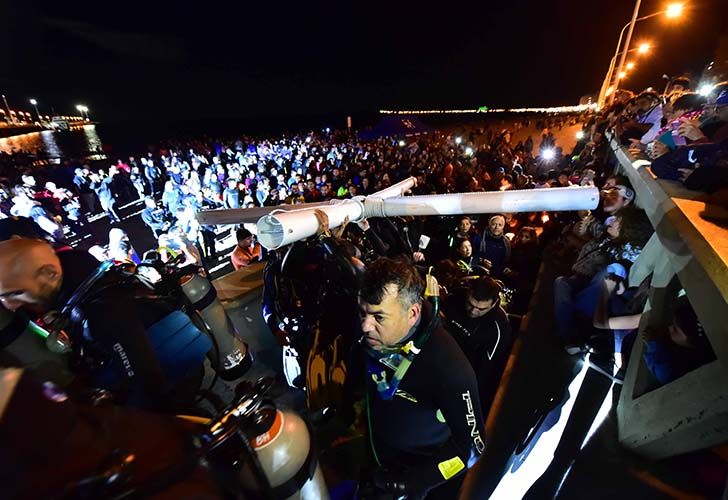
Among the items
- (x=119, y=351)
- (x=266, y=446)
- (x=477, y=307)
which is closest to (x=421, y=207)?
(x=477, y=307)

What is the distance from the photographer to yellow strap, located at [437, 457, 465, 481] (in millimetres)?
1927

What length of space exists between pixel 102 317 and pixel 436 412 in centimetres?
200

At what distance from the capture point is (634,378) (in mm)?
3051

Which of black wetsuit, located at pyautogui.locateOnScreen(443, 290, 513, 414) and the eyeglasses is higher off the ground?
the eyeglasses

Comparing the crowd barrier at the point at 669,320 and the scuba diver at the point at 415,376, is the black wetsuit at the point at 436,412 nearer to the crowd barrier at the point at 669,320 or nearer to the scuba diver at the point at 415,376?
the scuba diver at the point at 415,376

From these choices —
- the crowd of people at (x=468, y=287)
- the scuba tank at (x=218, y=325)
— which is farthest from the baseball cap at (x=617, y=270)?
the scuba tank at (x=218, y=325)

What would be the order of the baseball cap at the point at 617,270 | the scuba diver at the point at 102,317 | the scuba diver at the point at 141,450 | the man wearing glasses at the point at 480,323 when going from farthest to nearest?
1. the baseball cap at the point at 617,270
2. the man wearing glasses at the point at 480,323
3. the scuba diver at the point at 102,317
4. the scuba diver at the point at 141,450

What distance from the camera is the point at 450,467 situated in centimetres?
194

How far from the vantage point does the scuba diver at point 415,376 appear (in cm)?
187

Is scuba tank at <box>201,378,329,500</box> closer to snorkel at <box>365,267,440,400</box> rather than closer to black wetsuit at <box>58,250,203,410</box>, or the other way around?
black wetsuit at <box>58,250,203,410</box>

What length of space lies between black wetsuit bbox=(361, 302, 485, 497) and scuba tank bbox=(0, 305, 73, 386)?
1.66m

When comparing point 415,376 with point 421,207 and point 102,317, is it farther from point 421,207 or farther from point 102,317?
point 102,317

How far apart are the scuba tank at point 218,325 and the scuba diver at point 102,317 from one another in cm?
20

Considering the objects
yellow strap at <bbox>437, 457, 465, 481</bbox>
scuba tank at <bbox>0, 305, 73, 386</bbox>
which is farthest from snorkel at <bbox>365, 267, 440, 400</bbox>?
scuba tank at <bbox>0, 305, 73, 386</bbox>
